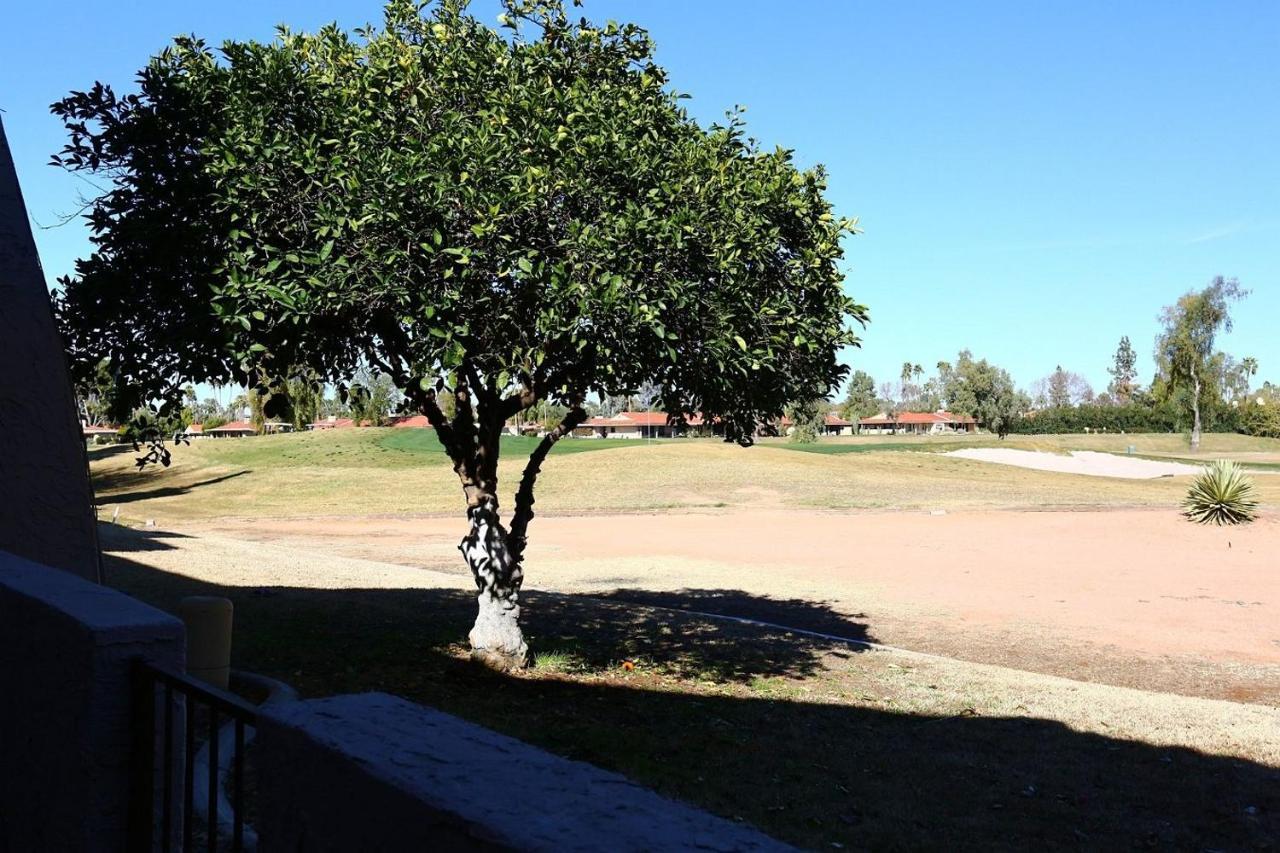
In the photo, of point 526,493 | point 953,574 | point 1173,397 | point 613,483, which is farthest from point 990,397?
point 526,493

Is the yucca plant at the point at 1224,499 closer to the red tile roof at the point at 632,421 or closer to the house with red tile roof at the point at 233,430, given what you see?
the red tile roof at the point at 632,421

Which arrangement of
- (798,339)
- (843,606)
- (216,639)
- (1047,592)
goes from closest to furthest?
(216,639), (798,339), (843,606), (1047,592)

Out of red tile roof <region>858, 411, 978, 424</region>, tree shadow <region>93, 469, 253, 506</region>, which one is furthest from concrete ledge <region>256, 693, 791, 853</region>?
red tile roof <region>858, 411, 978, 424</region>

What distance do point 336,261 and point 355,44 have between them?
3.32 metres

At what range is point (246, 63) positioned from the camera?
31.5 ft

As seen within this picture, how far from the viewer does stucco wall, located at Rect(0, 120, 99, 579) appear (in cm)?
612

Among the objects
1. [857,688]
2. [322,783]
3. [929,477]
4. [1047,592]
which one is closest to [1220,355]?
[929,477]

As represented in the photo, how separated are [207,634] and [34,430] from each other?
3066mm

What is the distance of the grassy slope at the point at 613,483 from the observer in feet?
142

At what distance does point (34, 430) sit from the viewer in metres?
6.25

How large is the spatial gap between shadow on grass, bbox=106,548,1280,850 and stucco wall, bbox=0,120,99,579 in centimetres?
409

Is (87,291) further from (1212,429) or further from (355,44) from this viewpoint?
(1212,429)

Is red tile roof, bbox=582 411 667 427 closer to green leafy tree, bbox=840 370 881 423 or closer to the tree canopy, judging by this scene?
green leafy tree, bbox=840 370 881 423

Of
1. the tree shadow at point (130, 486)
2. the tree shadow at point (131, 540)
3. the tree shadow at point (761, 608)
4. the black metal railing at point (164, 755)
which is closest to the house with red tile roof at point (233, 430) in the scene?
the tree shadow at point (130, 486)
